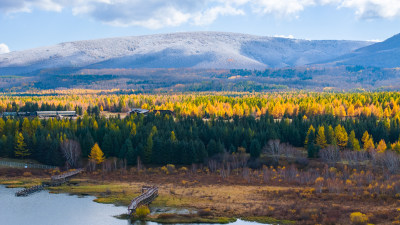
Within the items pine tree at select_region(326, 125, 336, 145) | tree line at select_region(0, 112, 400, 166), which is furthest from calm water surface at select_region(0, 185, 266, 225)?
pine tree at select_region(326, 125, 336, 145)

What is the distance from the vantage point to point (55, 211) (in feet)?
258

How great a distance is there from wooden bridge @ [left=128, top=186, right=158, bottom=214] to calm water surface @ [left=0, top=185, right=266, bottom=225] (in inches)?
79.1

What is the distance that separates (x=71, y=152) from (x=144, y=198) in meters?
43.6

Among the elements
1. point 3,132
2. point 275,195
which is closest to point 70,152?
point 3,132

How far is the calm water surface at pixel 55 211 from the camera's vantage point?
240 feet

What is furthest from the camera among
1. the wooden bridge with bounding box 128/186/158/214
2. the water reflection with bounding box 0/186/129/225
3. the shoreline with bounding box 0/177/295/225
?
the wooden bridge with bounding box 128/186/158/214

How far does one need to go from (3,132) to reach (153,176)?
5839cm

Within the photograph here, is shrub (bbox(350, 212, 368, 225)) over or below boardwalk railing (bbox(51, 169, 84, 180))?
below

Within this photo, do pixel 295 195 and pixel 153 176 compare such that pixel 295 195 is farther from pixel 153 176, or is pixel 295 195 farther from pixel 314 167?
pixel 153 176

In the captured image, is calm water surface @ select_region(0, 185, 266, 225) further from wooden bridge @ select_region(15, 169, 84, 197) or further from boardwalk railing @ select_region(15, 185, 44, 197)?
wooden bridge @ select_region(15, 169, 84, 197)

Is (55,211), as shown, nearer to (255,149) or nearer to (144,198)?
(144,198)

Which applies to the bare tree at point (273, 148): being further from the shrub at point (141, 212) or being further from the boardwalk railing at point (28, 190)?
the boardwalk railing at point (28, 190)

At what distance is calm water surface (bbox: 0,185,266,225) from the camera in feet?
240

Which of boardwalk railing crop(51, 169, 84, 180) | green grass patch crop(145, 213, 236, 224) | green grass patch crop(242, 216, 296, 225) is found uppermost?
boardwalk railing crop(51, 169, 84, 180)
